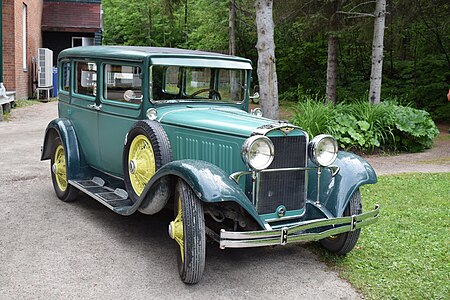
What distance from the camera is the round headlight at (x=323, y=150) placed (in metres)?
4.46

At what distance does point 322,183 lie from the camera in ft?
15.4

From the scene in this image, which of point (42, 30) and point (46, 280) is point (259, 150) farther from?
point (42, 30)

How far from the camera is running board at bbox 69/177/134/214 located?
204 inches

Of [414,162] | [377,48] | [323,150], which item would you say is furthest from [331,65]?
[323,150]

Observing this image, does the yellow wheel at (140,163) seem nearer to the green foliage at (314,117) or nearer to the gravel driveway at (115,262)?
the gravel driveway at (115,262)

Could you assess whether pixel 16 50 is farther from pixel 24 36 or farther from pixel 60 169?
pixel 60 169

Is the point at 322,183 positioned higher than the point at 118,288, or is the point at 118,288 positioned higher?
the point at 322,183

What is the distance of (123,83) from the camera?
5656 millimetres

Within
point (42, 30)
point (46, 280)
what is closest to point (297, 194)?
point (46, 280)

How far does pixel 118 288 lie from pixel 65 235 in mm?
1429

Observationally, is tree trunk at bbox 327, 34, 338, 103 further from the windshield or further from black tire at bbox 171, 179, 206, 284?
black tire at bbox 171, 179, 206, 284

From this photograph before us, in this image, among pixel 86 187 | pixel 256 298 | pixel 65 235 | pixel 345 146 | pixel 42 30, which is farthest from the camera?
pixel 42 30

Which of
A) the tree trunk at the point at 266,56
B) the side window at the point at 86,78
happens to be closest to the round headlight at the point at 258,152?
the side window at the point at 86,78

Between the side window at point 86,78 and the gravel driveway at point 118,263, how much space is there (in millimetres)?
1349
